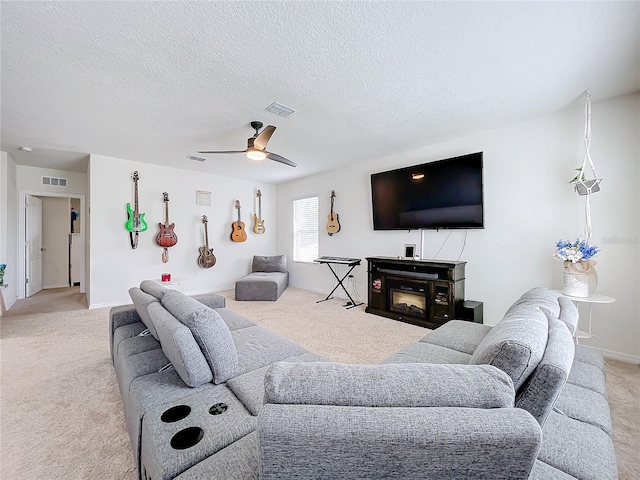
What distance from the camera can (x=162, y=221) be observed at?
16.4 feet

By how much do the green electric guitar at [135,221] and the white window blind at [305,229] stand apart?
2.91 meters

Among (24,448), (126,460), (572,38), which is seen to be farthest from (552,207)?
(24,448)

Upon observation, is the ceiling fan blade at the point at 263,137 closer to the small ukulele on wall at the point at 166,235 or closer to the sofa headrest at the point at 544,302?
the sofa headrest at the point at 544,302

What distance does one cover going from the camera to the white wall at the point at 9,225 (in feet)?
13.4

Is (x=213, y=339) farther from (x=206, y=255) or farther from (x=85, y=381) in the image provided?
(x=206, y=255)

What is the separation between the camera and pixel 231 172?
5.39 m

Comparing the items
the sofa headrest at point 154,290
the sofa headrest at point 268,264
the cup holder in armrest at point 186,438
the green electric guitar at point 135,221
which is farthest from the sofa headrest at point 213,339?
the sofa headrest at point 268,264

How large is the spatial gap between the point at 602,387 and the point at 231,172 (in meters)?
5.53

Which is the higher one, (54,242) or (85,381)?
(54,242)

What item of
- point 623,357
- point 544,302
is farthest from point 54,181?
point 623,357

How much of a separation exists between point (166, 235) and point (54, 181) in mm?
2569

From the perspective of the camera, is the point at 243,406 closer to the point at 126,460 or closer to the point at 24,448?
the point at 126,460

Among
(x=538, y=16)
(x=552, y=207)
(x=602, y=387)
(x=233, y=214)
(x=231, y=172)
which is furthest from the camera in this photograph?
(x=233, y=214)

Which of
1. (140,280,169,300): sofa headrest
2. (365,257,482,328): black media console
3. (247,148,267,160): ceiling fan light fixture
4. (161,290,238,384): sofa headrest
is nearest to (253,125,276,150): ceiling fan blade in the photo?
(247,148,267,160): ceiling fan light fixture
